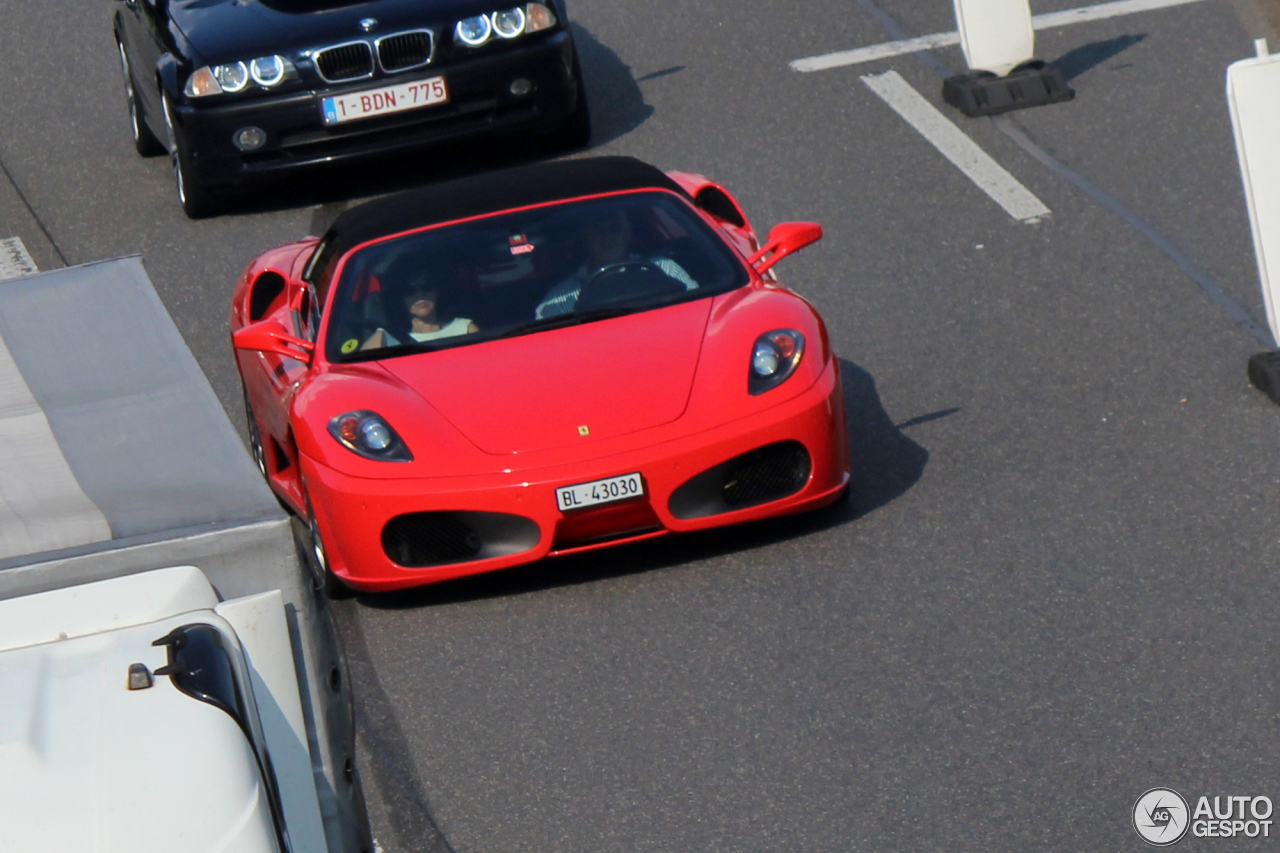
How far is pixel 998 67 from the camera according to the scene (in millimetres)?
12672

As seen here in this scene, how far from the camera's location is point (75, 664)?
3.54 m

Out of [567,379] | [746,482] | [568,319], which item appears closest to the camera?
[746,482]

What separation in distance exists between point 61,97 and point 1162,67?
8.44 metres

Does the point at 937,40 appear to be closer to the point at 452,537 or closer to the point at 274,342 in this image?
the point at 274,342

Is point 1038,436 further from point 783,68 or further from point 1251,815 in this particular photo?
point 783,68

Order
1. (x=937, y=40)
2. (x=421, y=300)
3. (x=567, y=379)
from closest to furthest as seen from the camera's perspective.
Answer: (x=567, y=379) → (x=421, y=300) → (x=937, y=40)

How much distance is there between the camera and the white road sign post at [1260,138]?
7.69m

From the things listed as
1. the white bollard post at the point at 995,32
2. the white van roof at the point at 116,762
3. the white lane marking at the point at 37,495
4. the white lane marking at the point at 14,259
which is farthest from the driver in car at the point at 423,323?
the white bollard post at the point at 995,32

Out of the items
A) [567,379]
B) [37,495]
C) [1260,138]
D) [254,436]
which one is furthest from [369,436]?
[1260,138]

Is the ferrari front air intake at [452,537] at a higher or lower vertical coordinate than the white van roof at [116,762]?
lower

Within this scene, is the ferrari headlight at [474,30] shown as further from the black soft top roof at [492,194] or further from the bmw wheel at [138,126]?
the black soft top roof at [492,194]

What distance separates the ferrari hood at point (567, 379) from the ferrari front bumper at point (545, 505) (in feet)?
0.53

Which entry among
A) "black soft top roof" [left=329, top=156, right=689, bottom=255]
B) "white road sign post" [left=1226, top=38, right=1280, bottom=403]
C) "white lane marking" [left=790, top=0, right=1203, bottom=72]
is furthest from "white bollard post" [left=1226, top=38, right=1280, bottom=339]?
"white lane marking" [left=790, top=0, right=1203, bottom=72]

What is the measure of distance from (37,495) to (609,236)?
3.80m
